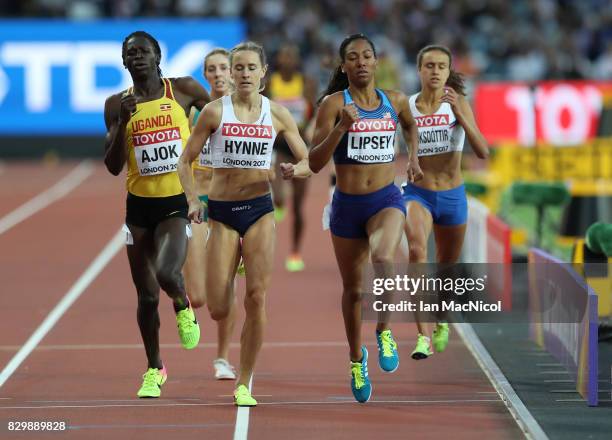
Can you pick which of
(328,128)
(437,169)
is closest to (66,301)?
(437,169)

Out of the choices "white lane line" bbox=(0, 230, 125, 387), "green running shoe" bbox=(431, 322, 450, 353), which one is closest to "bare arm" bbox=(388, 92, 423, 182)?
"green running shoe" bbox=(431, 322, 450, 353)

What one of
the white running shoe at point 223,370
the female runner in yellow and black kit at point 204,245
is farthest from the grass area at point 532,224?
the white running shoe at point 223,370

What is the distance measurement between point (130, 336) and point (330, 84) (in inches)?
147

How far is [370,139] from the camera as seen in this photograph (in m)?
9.10

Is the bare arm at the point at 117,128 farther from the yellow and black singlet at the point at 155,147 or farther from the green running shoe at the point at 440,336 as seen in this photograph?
the green running shoe at the point at 440,336

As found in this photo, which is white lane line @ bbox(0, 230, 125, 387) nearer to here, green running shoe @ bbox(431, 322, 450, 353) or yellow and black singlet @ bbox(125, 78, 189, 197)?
yellow and black singlet @ bbox(125, 78, 189, 197)

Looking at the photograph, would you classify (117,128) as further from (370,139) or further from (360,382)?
(360,382)

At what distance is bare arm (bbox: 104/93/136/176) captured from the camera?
9.09m

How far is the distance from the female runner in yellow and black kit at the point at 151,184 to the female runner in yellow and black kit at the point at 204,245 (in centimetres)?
74

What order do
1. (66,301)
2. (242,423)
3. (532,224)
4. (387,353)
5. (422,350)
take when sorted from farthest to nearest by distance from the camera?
1. (532,224)
2. (66,301)
3. (422,350)
4. (387,353)
5. (242,423)

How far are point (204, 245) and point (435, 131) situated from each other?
1913 millimetres

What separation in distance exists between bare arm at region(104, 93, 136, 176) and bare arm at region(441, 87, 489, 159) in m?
2.52

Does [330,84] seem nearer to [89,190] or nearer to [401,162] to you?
[89,190]

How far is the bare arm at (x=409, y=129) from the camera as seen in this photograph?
30.4 ft
